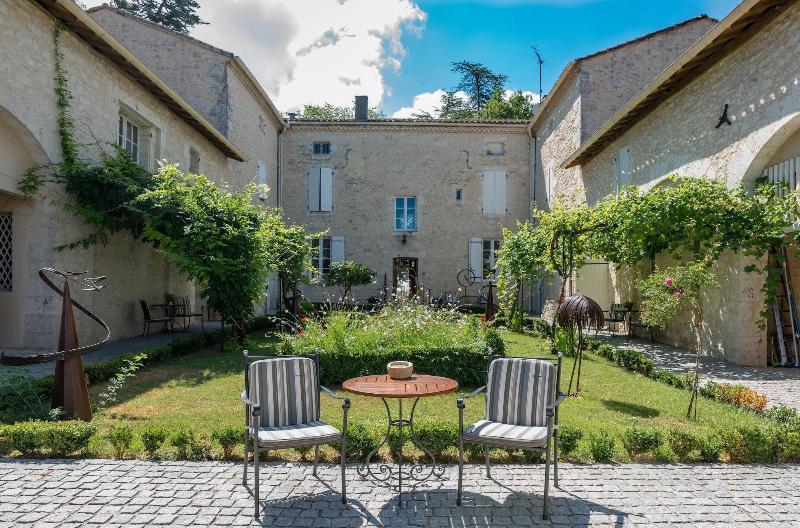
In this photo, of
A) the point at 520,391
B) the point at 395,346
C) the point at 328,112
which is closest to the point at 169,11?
the point at 328,112

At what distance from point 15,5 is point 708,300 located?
37.9ft

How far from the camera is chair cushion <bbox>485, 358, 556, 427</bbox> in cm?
361

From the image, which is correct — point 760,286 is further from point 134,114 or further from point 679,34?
point 134,114

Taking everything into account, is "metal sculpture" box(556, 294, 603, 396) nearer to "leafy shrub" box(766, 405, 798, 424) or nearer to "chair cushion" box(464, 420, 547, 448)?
"leafy shrub" box(766, 405, 798, 424)

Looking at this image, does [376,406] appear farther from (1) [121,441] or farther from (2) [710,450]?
(2) [710,450]

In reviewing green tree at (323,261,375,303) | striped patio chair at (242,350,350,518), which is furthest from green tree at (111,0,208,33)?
striped patio chair at (242,350,350,518)

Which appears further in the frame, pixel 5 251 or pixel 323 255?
pixel 323 255

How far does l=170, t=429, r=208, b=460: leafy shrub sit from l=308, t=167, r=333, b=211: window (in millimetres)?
17337

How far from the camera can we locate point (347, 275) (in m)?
18.5

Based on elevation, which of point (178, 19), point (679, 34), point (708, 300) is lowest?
point (708, 300)

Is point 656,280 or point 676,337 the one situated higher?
point 656,280

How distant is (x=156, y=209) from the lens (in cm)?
898

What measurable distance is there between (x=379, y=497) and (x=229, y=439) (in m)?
1.35

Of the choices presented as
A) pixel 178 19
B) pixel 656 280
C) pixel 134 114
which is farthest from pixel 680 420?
pixel 178 19
